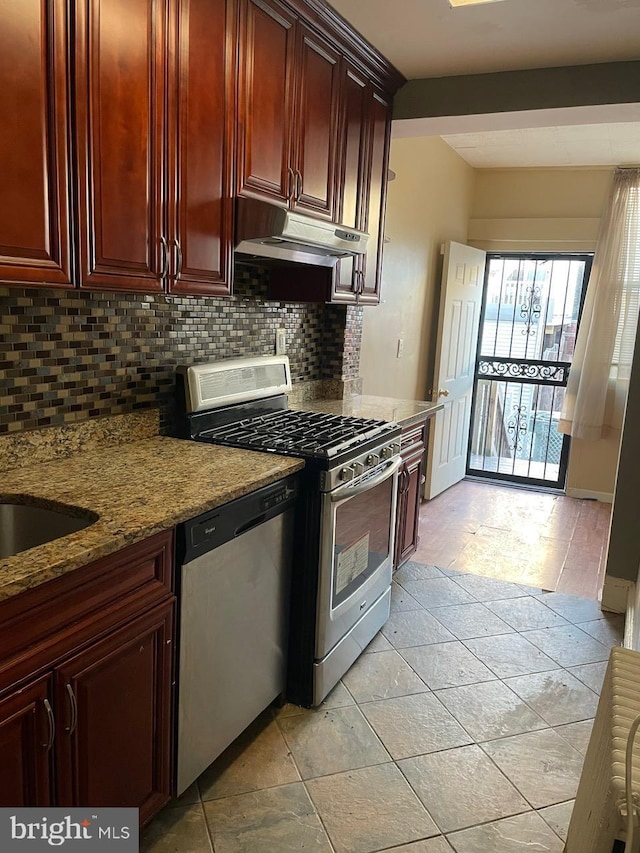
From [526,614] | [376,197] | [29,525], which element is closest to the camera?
[29,525]

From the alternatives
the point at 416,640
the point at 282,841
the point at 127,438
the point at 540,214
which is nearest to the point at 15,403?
the point at 127,438

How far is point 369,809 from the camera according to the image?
6.06 feet

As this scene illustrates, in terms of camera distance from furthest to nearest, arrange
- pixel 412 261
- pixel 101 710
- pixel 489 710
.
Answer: pixel 412 261
pixel 489 710
pixel 101 710

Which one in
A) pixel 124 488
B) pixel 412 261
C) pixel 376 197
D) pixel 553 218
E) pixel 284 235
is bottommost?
pixel 124 488

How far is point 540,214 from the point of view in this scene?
17.2 ft

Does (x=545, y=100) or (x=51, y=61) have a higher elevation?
(x=545, y=100)

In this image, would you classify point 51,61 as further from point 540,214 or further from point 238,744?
point 540,214

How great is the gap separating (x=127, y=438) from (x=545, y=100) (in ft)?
7.60

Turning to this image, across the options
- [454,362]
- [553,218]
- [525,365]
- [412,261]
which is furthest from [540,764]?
[553,218]

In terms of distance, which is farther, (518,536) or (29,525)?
(518,536)

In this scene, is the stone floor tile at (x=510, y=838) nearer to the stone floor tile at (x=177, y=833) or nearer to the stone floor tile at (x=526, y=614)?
the stone floor tile at (x=177, y=833)

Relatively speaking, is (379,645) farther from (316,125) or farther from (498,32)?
(498,32)

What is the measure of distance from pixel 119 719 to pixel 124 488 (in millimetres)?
556

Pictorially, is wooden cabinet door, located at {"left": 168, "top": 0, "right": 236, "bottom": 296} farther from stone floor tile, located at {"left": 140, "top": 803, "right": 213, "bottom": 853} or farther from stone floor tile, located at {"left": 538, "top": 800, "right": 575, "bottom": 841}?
stone floor tile, located at {"left": 538, "top": 800, "right": 575, "bottom": 841}
